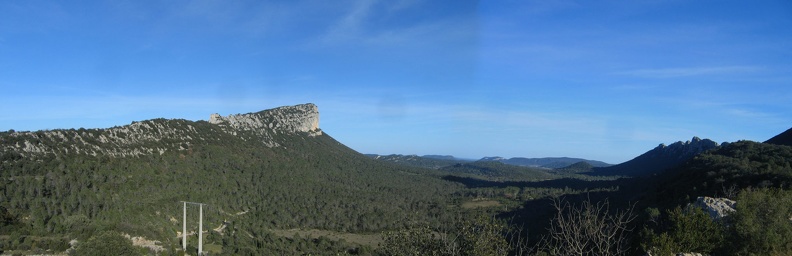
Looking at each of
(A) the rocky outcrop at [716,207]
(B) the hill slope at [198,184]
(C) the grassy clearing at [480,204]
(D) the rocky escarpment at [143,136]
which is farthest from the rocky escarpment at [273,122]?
(A) the rocky outcrop at [716,207]

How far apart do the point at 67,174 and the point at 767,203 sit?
4770 centimetres

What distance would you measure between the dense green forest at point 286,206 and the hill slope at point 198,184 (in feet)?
0.60

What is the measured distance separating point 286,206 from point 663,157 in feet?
438

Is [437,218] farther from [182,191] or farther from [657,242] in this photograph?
[657,242]

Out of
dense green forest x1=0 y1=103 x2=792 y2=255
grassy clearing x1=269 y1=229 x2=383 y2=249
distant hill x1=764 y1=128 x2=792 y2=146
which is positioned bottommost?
grassy clearing x1=269 y1=229 x2=383 y2=249

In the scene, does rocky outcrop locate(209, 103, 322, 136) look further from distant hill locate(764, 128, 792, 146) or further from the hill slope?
distant hill locate(764, 128, 792, 146)

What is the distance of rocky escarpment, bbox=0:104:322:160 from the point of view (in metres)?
39.0

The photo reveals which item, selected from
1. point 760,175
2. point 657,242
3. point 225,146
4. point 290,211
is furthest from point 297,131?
point 657,242

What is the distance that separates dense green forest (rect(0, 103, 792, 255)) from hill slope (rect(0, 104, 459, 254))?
0.18 metres

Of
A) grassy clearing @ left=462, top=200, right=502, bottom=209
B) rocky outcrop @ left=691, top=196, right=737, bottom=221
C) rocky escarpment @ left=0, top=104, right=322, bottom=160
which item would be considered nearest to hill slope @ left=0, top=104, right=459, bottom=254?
rocky escarpment @ left=0, top=104, right=322, bottom=160

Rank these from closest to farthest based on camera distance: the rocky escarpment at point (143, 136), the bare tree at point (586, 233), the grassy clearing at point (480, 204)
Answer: the bare tree at point (586, 233) → the rocky escarpment at point (143, 136) → the grassy clearing at point (480, 204)

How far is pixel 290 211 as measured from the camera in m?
64.2

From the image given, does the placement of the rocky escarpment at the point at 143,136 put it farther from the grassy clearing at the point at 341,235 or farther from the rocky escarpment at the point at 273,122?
the grassy clearing at the point at 341,235

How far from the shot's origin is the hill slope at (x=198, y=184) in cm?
3347
